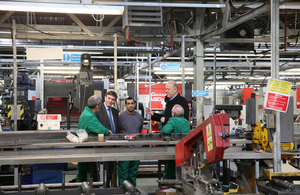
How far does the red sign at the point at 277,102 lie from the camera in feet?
10.1

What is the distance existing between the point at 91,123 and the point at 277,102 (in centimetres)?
231

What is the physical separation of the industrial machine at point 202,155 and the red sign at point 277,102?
0.95 m

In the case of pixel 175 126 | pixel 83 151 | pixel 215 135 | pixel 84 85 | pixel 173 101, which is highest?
pixel 84 85

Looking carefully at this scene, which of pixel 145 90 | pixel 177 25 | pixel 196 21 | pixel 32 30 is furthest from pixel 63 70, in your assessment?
pixel 196 21

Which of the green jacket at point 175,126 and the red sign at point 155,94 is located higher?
the red sign at point 155,94

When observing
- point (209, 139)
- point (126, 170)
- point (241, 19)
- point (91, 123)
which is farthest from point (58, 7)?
point (209, 139)

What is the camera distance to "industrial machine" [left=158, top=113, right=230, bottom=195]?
216cm

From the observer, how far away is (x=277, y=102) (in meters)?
3.09

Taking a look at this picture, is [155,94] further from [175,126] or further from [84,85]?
[175,126]

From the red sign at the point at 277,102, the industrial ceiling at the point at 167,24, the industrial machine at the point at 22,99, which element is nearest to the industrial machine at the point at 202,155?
the red sign at the point at 277,102

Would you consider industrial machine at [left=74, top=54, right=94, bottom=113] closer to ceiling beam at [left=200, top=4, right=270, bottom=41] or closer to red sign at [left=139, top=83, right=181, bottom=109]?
ceiling beam at [left=200, top=4, right=270, bottom=41]

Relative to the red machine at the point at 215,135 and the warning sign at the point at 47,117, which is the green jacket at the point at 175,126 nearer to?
the red machine at the point at 215,135

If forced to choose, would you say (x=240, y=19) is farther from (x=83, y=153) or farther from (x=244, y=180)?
(x=83, y=153)

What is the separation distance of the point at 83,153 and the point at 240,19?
9.45ft
